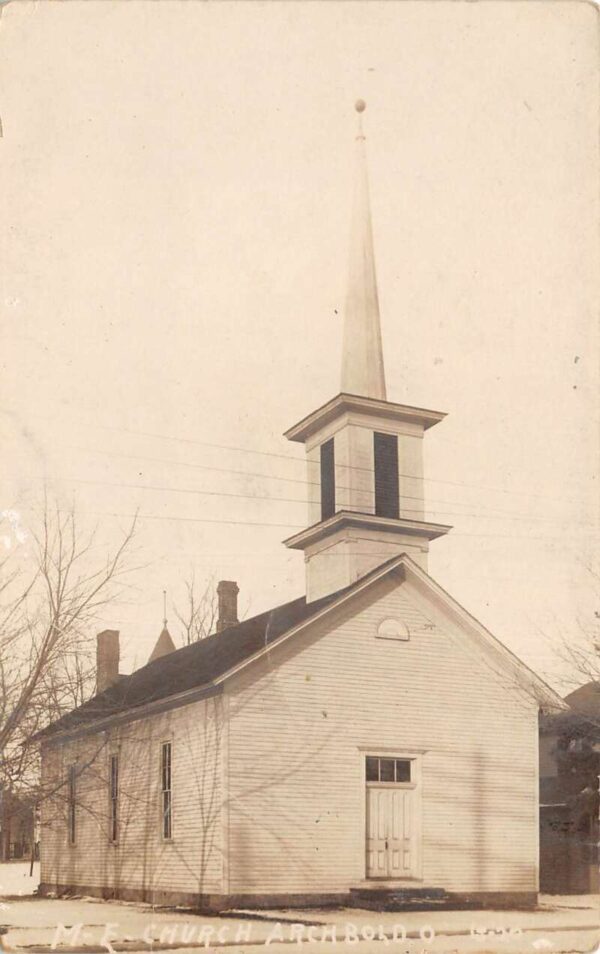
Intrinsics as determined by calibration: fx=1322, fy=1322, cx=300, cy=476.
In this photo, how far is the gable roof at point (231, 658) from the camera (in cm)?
1733

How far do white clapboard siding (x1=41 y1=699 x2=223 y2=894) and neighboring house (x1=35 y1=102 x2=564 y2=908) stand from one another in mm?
32

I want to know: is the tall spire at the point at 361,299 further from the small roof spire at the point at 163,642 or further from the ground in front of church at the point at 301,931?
the ground in front of church at the point at 301,931

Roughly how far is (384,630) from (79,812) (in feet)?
17.3

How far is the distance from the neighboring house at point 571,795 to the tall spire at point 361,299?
17.3 ft

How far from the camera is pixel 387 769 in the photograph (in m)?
18.0

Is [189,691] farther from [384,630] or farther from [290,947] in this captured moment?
[290,947]

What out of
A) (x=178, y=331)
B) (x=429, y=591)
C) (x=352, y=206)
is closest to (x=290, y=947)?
(x=429, y=591)

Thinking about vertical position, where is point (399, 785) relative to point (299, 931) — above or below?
above

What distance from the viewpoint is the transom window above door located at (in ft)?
59.1

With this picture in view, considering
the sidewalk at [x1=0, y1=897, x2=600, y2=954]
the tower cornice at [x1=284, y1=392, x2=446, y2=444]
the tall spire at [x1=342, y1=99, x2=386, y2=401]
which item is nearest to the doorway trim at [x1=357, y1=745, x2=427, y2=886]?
the sidewalk at [x1=0, y1=897, x2=600, y2=954]

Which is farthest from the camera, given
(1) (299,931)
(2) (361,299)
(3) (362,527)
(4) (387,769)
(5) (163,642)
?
(3) (362,527)

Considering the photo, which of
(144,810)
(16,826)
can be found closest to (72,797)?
(16,826)

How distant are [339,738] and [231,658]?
70.6 inches

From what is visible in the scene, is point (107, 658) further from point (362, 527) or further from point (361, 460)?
point (361, 460)
